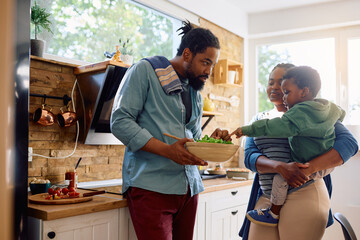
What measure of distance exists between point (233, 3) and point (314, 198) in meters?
2.91

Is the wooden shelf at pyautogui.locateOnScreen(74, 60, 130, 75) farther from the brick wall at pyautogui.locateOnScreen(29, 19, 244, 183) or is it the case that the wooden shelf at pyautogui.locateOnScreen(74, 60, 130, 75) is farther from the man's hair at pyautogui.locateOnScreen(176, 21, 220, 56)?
the man's hair at pyautogui.locateOnScreen(176, 21, 220, 56)

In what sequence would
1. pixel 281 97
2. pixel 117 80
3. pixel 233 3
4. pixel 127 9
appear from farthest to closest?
1. pixel 233 3
2. pixel 127 9
3. pixel 117 80
4. pixel 281 97

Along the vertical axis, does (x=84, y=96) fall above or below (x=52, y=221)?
above

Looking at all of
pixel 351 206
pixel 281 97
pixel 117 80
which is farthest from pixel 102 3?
pixel 351 206

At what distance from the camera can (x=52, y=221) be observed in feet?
4.91

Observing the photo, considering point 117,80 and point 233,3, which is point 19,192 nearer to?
point 117,80

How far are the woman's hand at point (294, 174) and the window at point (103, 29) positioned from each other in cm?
167

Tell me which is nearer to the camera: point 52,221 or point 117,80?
point 52,221

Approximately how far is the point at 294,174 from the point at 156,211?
24.1 inches

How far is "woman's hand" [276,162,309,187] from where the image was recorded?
4.96 feet

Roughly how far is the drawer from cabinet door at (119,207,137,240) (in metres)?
0.81

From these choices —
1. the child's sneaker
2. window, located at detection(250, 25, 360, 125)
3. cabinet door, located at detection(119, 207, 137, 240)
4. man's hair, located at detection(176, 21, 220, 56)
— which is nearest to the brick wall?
cabinet door, located at detection(119, 207, 137, 240)

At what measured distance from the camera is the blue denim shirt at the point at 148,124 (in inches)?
60.4

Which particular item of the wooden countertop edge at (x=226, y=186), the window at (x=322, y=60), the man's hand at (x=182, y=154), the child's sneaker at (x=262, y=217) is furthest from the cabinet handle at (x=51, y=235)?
the window at (x=322, y=60)
